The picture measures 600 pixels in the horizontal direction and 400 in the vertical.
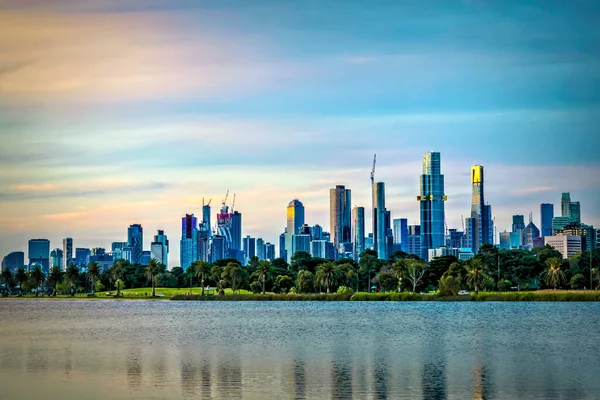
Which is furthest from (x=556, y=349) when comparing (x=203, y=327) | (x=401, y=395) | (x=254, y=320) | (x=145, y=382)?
(x=254, y=320)

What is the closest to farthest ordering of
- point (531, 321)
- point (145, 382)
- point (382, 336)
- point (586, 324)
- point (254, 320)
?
1. point (145, 382)
2. point (382, 336)
3. point (586, 324)
4. point (531, 321)
5. point (254, 320)

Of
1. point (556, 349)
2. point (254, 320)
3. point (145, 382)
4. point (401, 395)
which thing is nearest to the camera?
point (401, 395)

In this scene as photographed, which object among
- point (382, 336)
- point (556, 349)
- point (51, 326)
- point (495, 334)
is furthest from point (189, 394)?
point (51, 326)

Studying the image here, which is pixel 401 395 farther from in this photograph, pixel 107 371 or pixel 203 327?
pixel 203 327

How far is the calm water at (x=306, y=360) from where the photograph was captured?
57031 mm

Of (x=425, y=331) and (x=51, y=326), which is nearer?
(x=425, y=331)

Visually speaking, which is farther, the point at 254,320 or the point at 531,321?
the point at 254,320

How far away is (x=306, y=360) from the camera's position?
7594 centimetres

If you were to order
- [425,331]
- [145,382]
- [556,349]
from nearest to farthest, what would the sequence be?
[145,382] < [556,349] < [425,331]

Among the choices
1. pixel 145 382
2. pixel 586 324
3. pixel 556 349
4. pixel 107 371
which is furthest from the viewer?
pixel 586 324

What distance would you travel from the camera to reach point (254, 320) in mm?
143000

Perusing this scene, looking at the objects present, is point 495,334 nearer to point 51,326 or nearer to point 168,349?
point 168,349

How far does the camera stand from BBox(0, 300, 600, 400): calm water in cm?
5703

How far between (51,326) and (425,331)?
55.1 m
